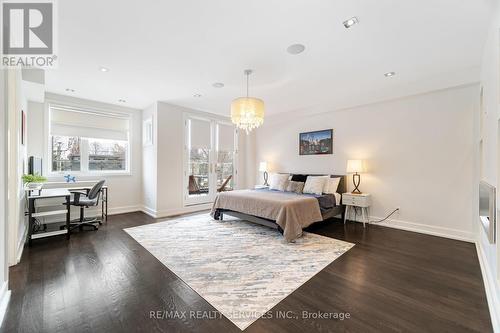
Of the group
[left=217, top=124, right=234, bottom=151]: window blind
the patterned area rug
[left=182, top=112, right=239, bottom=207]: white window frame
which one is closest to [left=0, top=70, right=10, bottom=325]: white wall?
the patterned area rug

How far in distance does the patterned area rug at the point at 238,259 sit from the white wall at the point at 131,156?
1.60 metres

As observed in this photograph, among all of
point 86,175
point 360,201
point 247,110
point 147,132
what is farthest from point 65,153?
point 360,201

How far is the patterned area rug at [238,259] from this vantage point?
1932 millimetres

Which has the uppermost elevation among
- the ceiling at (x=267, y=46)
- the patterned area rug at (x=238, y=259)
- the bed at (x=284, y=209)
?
the ceiling at (x=267, y=46)

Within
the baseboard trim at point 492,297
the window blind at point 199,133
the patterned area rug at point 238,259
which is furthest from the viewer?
the window blind at point 199,133

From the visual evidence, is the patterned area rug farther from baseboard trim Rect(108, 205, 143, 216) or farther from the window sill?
the window sill

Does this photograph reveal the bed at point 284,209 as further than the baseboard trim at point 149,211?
No

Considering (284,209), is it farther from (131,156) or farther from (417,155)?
(131,156)

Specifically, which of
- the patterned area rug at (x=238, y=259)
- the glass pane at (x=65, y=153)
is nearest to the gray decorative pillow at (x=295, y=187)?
the patterned area rug at (x=238, y=259)

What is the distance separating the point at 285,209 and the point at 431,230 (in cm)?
263

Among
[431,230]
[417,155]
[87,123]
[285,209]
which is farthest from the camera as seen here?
[87,123]

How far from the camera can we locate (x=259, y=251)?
2977 mm

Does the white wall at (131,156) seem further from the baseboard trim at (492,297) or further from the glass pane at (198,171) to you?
the baseboard trim at (492,297)

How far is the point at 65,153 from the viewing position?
4.55m
